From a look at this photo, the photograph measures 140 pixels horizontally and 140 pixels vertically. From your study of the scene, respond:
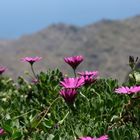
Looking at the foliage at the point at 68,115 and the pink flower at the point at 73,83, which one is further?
the pink flower at the point at 73,83

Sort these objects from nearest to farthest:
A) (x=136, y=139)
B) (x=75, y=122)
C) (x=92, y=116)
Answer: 1. (x=136, y=139)
2. (x=75, y=122)
3. (x=92, y=116)

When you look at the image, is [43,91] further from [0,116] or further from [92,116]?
[92,116]

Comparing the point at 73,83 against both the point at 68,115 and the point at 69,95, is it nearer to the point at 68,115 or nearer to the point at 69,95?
the point at 69,95

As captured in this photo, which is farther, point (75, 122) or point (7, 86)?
point (7, 86)

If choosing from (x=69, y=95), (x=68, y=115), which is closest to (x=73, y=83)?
(x=69, y=95)

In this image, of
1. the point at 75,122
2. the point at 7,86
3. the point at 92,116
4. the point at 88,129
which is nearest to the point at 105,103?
the point at 92,116

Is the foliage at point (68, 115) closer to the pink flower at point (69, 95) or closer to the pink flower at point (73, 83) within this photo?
the pink flower at point (69, 95)

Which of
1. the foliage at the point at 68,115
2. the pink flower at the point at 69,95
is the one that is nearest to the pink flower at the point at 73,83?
the pink flower at the point at 69,95

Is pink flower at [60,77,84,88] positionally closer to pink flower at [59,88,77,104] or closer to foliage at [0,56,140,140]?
pink flower at [59,88,77,104]

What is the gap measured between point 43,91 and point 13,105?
492 mm

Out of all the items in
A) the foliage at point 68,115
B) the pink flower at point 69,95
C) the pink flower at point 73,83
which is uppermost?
the pink flower at point 73,83

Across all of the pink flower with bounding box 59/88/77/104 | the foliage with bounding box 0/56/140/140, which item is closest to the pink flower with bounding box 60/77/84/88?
the pink flower with bounding box 59/88/77/104

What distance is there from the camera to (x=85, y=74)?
481cm

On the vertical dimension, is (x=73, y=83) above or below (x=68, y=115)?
above
